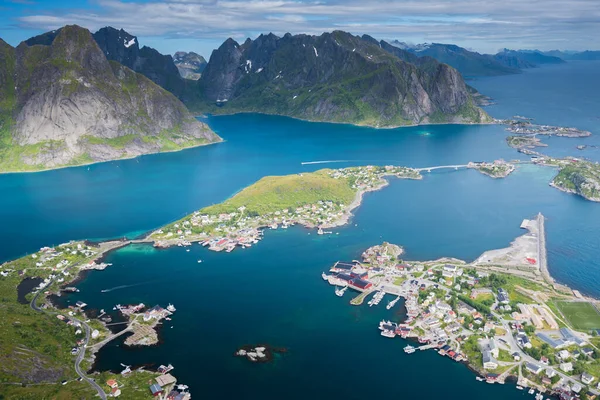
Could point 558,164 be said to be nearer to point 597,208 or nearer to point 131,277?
point 597,208

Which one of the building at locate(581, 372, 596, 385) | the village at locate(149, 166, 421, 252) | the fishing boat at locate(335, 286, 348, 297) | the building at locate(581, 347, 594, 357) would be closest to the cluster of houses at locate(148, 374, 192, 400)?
the fishing boat at locate(335, 286, 348, 297)

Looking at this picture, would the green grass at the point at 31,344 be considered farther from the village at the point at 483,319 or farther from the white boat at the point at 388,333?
the village at the point at 483,319

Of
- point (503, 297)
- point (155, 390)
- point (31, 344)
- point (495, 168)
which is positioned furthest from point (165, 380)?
point (495, 168)

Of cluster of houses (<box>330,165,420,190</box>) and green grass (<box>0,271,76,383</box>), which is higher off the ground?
cluster of houses (<box>330,165,420,190</box>)

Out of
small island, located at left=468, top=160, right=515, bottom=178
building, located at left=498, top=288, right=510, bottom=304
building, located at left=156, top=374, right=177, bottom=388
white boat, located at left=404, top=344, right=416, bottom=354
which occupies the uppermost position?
small island, located at left=468, top=160, right=515, bottom=178

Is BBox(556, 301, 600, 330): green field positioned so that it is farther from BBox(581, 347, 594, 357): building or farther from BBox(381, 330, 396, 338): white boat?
BBox(381, 330, 396, 338): white boat

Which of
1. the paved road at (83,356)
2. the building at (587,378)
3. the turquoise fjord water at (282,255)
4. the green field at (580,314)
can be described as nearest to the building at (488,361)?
the turquoise fjord water at (282,255)

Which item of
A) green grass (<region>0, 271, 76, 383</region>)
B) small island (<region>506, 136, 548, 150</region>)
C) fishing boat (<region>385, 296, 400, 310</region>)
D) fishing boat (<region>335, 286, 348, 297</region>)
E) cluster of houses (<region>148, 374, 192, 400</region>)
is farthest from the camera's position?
small island (<region>506, 136, 548, 150</region>)
